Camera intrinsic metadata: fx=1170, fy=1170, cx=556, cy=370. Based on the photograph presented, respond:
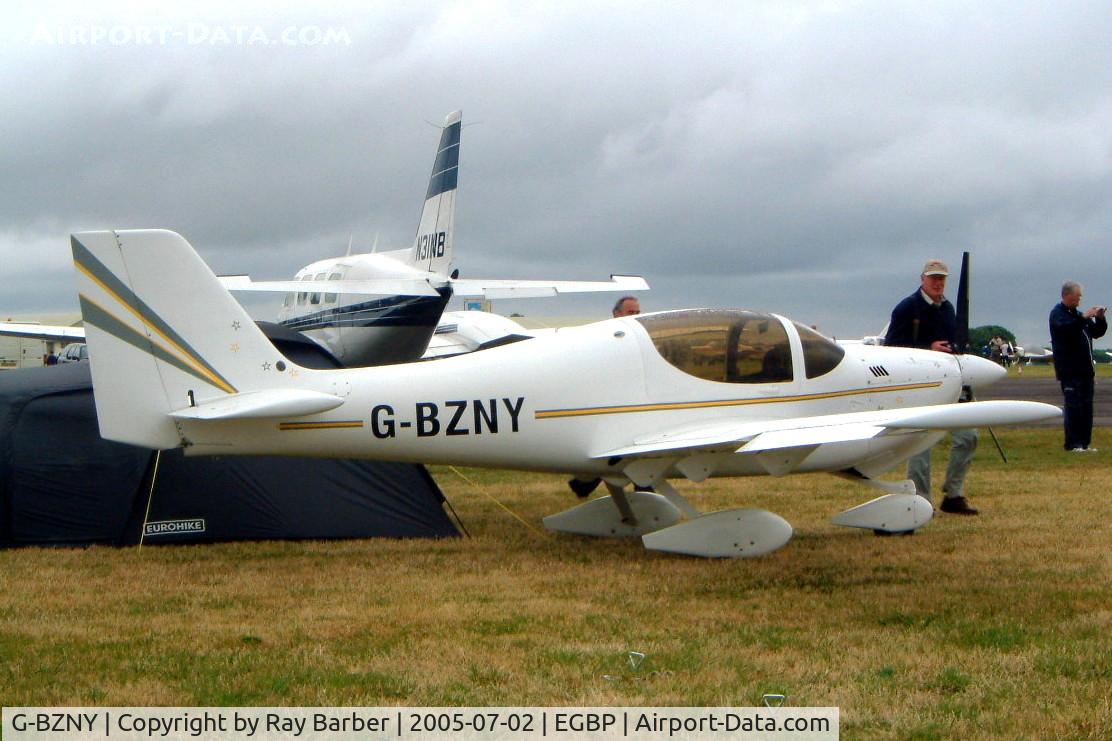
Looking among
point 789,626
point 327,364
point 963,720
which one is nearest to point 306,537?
point 327,364

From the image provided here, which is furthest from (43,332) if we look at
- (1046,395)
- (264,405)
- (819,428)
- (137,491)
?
(1046,395)

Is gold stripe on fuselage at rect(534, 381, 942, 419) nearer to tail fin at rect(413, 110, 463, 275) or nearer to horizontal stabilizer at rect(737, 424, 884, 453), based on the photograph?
horizontal stabilizer at rect(737, 424, 884, 453)

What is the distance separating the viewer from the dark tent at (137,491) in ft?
28.6

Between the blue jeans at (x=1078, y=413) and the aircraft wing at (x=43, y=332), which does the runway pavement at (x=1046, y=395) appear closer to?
the blue jeans at (x=1078, y=413)

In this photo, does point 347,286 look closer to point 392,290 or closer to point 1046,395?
point 392,290

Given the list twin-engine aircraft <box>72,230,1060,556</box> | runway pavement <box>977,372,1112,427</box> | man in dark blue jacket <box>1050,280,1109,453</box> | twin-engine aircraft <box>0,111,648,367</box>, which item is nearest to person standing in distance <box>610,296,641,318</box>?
twin-engine aircraft <box>72,230,1060,556</box>

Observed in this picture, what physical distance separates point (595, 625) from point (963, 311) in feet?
17.6

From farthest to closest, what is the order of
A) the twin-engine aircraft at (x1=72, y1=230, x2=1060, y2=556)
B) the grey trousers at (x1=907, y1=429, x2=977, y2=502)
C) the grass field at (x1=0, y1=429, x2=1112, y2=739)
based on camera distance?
the grey trousers at (x1=907, y1=429, x2=977, y2=502)
the twin-engine aircraft at (x1=72, y1=230, x2=1060, y2=556)
the grass field at (x1=0, y1=429, x2=1112, y2=739)

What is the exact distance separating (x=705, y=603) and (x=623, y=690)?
6.05ft

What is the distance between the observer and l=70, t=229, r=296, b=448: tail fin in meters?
7.36

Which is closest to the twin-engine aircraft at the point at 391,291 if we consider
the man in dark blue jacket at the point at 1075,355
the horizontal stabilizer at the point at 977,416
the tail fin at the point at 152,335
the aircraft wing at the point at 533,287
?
the aircraft wing at the point at 533,287

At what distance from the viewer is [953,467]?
10.0 meters

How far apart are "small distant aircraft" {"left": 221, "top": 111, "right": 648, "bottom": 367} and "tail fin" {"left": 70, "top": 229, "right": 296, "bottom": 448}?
13.9 meters

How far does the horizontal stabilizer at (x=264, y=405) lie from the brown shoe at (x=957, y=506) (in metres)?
5.46
